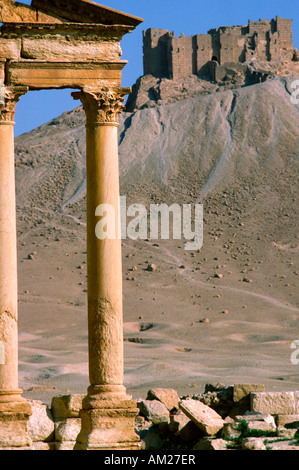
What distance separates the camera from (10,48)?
1875 cm

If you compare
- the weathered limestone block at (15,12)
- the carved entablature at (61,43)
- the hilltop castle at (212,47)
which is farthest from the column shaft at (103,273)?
the hilltop castle at (212,47)

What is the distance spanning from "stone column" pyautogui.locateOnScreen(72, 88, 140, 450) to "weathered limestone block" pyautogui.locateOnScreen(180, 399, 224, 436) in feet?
9.16

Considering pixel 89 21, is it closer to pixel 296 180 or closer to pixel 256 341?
pixel 256 341

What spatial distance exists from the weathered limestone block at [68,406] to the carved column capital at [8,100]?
620cm

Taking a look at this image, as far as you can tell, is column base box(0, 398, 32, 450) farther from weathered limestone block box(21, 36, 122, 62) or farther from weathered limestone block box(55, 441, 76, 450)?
weathered limestone block box(21, 36, 122, 62)

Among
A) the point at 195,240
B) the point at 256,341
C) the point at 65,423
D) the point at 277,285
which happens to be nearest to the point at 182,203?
the point at 195,240

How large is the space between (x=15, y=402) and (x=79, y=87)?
6032 mm

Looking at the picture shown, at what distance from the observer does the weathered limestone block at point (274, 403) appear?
21.7m

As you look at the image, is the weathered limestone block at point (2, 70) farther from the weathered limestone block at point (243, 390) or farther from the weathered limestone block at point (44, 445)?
the weathered limestone block at point (243, 390)

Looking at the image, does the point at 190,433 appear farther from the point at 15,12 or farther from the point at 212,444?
the point at 15,12

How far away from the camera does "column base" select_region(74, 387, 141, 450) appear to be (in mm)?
17906

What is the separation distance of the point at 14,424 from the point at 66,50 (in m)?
7.06

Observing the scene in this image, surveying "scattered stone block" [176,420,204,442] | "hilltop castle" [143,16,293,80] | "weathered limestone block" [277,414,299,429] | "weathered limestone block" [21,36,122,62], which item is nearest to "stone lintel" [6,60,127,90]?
"weathered limestone block" [21,36,122,62]

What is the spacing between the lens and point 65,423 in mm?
20812
